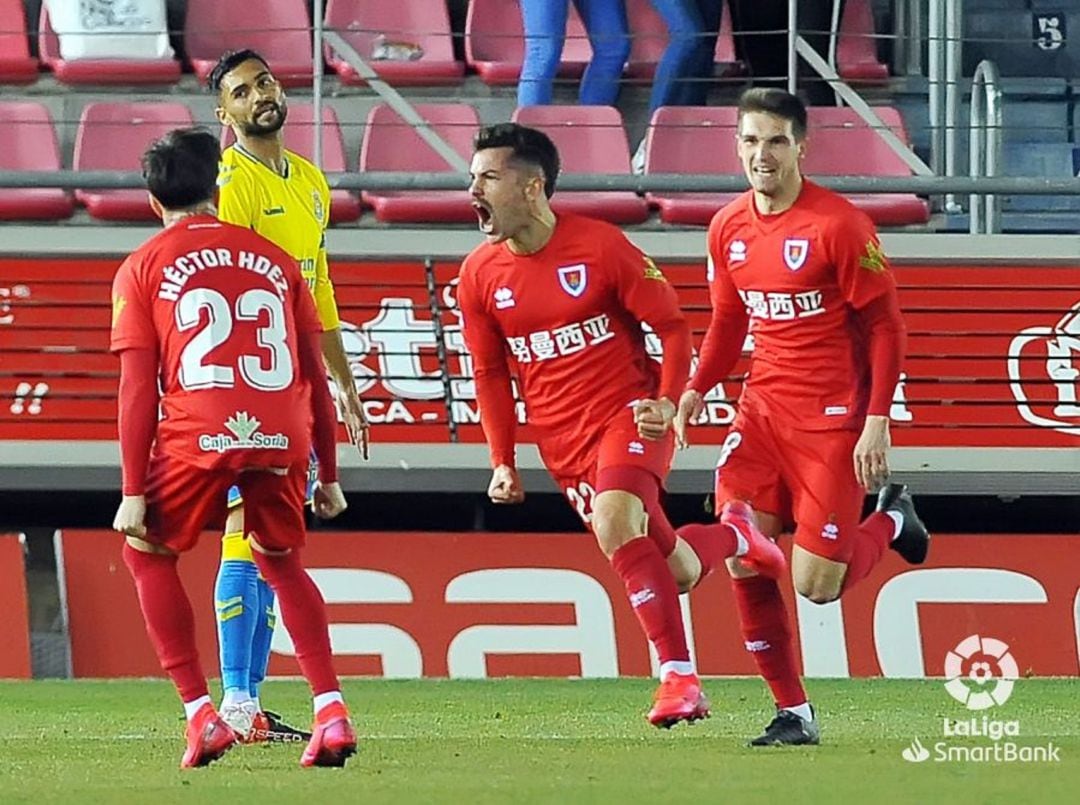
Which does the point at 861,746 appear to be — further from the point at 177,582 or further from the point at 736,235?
the point at 177,582

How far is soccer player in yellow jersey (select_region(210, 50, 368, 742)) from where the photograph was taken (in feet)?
20.8

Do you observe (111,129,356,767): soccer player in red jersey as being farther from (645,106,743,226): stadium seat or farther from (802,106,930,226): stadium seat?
(802,106,930,226): stadium seat

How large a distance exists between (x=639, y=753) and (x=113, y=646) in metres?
4.42

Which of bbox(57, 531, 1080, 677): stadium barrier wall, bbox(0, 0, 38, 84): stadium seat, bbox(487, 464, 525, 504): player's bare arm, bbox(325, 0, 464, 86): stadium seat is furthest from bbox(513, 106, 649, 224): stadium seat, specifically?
bbox(487, 464, 525, 504): player's bare arm

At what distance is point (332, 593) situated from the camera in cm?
980

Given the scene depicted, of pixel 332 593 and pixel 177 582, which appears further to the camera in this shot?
pixel 332 593

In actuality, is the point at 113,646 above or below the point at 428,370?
below

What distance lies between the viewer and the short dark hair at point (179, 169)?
5.56 meters

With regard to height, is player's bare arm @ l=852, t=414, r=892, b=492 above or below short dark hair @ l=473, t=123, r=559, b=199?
below

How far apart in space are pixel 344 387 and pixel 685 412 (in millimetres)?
1003

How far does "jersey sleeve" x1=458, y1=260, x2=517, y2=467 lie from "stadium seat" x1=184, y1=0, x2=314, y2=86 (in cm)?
571

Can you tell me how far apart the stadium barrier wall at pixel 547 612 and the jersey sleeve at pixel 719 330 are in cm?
323

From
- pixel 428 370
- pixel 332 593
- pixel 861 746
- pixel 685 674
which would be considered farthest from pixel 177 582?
pixel 428 370

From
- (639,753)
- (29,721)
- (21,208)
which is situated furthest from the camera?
(21,208)
